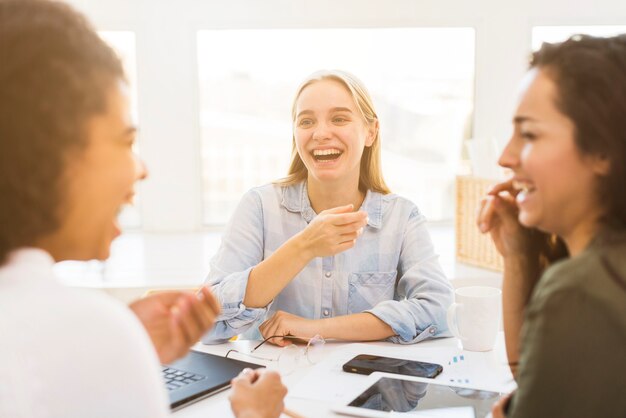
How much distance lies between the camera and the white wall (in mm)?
3375

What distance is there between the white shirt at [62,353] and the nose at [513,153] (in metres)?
0.54

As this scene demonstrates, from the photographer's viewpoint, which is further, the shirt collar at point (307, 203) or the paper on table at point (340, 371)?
the shirt collar at point (307, 203)

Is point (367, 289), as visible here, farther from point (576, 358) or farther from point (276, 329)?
point (576, 358)

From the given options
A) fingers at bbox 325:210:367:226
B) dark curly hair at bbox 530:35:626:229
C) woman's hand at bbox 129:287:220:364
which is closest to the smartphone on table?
fingers at bbox 325:210:367:226

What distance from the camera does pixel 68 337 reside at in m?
0.64

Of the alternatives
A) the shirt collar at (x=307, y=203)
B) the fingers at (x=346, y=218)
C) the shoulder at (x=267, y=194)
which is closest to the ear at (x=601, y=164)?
the fingers at (x=346, y=218)

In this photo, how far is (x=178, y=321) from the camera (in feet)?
3.19

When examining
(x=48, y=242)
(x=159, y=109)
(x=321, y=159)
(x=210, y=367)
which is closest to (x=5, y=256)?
(x=48, y=242)

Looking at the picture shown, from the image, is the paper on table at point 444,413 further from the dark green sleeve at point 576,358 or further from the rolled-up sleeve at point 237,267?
the rolled-up sleeve at point 237,267

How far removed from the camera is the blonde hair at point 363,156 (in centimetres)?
193

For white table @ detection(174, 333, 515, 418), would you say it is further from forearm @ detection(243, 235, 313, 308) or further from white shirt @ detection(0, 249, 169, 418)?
white shirt @ detection(0, 249, 169, 418)

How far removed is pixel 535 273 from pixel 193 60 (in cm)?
253

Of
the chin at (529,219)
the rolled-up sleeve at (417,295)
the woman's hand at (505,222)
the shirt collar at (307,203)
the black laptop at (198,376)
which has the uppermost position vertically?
the chin at (529,219)

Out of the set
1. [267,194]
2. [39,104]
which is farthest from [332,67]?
[39,104]
